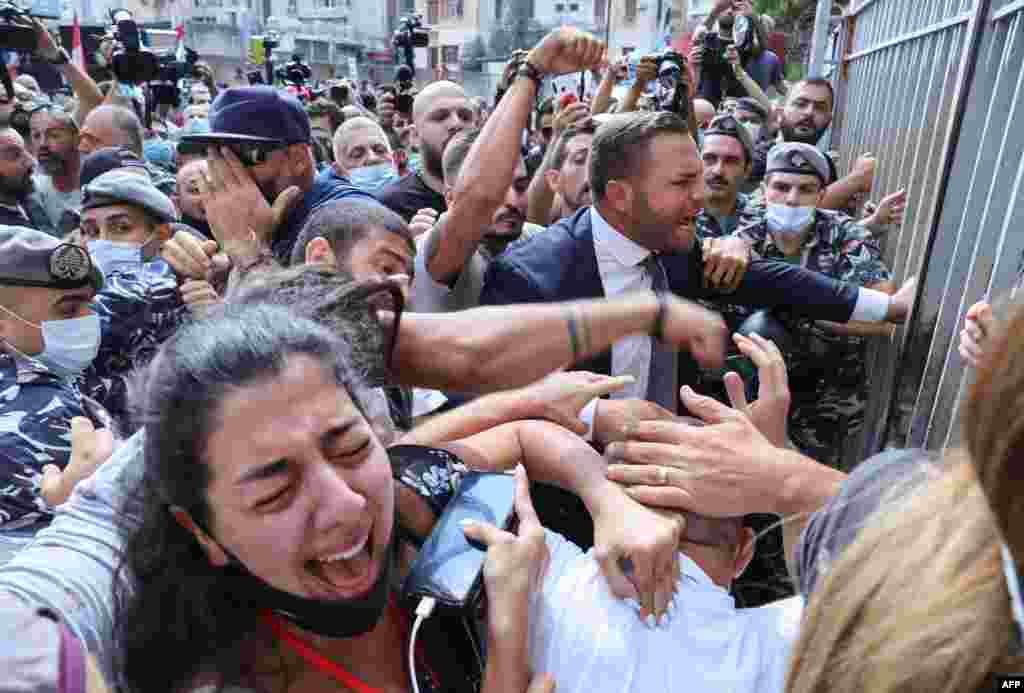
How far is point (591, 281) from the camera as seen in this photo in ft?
7.79

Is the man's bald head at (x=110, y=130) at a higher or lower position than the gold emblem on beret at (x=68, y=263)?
higher

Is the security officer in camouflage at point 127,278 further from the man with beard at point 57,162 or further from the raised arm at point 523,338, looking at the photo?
the man with beard at point 57,162

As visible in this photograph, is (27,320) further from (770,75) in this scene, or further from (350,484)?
(770,75)

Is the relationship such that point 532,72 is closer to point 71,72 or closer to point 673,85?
point 673,85

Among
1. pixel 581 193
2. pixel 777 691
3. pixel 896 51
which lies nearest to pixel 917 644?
pixel 777 691

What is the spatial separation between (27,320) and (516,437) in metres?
1.48

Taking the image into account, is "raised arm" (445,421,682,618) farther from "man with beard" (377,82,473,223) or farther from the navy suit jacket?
"man with beard" (377,82,473,223)

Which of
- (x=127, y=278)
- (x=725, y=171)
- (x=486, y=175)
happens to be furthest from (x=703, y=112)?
(x=127, y=278)

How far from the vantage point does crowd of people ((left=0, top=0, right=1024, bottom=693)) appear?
0.73m

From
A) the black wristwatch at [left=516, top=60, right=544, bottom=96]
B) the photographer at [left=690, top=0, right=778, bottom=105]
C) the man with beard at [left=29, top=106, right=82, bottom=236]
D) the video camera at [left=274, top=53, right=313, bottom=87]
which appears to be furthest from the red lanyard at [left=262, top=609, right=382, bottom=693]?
the video camera at [left=274, top=53, right=313, bottom=87]

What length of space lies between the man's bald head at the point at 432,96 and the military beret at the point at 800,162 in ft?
5.63

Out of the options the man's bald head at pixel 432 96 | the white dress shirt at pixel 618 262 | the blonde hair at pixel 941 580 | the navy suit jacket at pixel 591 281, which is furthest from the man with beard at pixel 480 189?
the blonde hair at pixel 941 580

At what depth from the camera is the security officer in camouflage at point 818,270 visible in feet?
A: 10.0

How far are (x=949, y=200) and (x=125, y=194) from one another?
2.92 m
